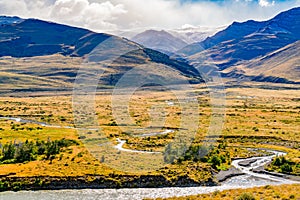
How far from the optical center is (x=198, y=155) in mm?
81938

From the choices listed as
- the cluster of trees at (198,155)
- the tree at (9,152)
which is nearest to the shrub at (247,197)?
the cluster of trees at (198,155)

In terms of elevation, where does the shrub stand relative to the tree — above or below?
above

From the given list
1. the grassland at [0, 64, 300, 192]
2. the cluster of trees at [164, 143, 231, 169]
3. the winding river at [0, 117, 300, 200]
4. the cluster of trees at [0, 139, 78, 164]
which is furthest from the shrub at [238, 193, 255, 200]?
the cluster of trees at [0, 139, 78, 164]

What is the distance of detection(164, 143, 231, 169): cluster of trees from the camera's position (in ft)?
255

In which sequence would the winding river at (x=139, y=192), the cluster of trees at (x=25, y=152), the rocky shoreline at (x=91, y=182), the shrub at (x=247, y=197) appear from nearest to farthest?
the shrub at (x=247, y=197) → the winding river at (x=139, y=192) → the rocky shoreline at (x=91, y=182) → the cluster of trees at (x=25, y=152)

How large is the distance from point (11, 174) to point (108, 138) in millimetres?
45688

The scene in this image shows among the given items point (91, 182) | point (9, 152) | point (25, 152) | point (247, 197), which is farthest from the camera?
point (25, 152)

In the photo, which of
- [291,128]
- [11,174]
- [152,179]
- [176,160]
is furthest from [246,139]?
[11,174]

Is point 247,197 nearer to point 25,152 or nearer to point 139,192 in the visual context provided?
point 139,192

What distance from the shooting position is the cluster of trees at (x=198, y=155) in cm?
7775

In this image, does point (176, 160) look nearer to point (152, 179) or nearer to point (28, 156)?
point (152, 179)

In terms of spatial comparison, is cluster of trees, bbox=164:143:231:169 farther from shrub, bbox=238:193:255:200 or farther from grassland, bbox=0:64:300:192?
shrub, bbox=238:193:255:200

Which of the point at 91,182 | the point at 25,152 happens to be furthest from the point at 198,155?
the point at 25,152

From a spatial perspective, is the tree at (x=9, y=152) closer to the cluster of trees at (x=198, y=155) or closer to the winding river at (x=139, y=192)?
the winding river at (x=139, y=192)
